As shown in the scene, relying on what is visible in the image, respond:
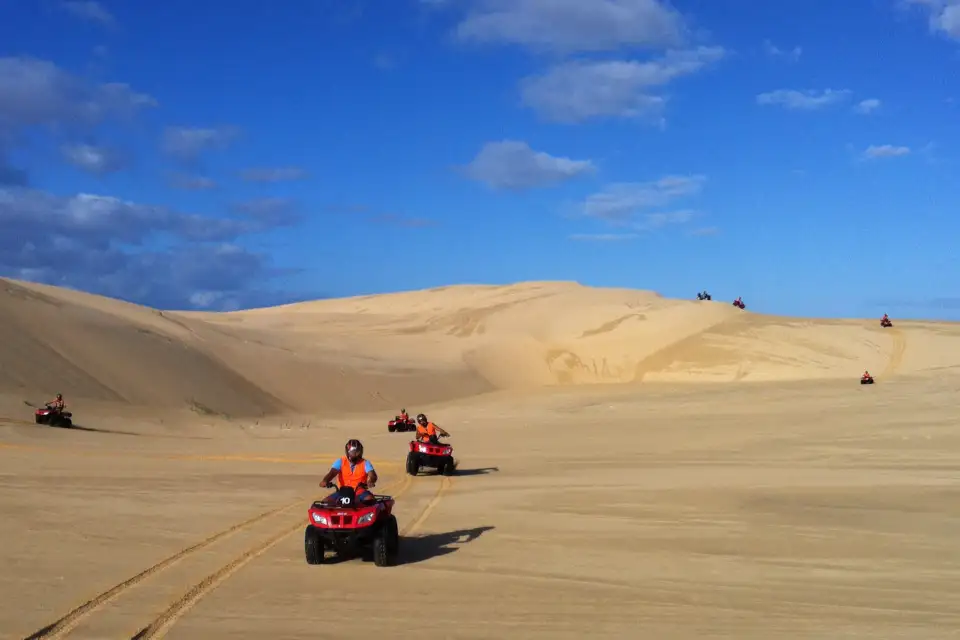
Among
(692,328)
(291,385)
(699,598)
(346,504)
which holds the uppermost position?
(692,328)

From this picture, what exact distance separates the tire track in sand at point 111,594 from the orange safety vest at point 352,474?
187 cm

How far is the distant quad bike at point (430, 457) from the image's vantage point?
63.8 feet

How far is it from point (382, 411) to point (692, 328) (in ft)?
68.5

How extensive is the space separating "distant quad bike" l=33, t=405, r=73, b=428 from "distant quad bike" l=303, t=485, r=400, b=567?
20.4m

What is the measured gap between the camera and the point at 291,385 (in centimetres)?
4266

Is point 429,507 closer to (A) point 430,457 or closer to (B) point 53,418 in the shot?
(A) point 430,457

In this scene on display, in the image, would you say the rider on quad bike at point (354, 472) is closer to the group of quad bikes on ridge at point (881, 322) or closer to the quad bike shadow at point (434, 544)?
the quad bike shadow at point (434, 544)

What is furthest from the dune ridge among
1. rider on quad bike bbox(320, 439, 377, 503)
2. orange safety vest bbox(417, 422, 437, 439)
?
rider on quad bike bbox(320, 439, 377, 503)

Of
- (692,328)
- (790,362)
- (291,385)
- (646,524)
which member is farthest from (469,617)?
(692,328)

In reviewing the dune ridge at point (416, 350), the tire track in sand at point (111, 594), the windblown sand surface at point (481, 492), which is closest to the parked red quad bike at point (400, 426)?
the windblown sand surface at point (481, 492)

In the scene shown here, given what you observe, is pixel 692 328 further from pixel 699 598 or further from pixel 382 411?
pixel 699 598

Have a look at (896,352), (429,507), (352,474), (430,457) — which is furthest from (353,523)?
(896,352)

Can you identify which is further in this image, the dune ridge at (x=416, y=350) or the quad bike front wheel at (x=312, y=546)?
the dune ridge at (x=416, y=350)

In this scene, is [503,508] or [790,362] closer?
[503,508]
